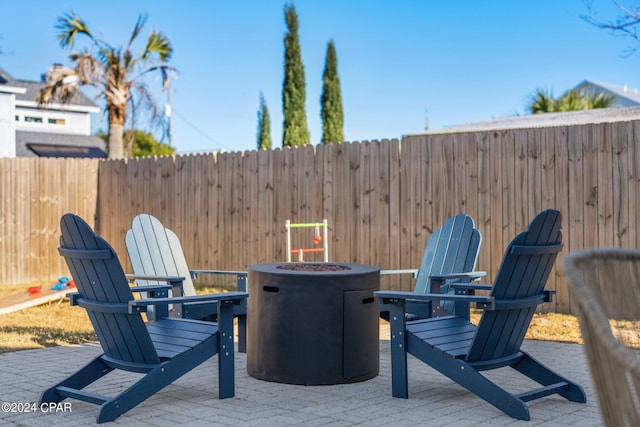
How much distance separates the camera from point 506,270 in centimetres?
418

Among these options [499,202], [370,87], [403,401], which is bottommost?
[403,401]

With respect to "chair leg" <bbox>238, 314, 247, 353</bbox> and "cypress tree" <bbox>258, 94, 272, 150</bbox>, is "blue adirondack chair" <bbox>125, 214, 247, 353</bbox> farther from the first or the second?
"cypress tree" <bbox>258, 94, 272, 150</bbox>

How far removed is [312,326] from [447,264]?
63.2 inches

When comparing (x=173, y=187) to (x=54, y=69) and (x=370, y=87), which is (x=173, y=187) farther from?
(x=370, y=87)

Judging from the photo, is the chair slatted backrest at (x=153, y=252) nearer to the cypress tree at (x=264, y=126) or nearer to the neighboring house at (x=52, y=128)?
the neighboring house at (x=52, y=128)

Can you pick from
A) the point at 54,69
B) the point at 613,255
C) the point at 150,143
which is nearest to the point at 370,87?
the point at 150,143

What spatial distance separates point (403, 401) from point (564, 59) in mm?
30615

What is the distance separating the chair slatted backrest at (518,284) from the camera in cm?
418

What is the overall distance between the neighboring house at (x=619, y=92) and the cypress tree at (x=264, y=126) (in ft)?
52.3

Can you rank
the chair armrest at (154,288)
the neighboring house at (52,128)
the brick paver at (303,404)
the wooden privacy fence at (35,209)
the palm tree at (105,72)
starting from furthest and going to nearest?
the neighboring house at (52,128), the palm tree at (105,72), the wooden privacy fence at (35,209), the chair armrest at (154,288), the brick paver at (303,404)

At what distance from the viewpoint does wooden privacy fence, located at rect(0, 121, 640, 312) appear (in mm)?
7676

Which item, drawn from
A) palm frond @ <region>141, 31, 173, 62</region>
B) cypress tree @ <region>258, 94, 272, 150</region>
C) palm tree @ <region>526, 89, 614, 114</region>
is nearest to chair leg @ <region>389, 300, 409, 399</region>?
palm frond @ <region>141, 31, 173, 62</region>

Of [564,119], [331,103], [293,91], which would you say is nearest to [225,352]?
[564,119]

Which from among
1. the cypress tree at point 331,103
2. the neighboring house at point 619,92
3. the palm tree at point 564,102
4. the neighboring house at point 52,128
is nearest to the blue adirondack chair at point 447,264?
the palm tree at point 564,102
